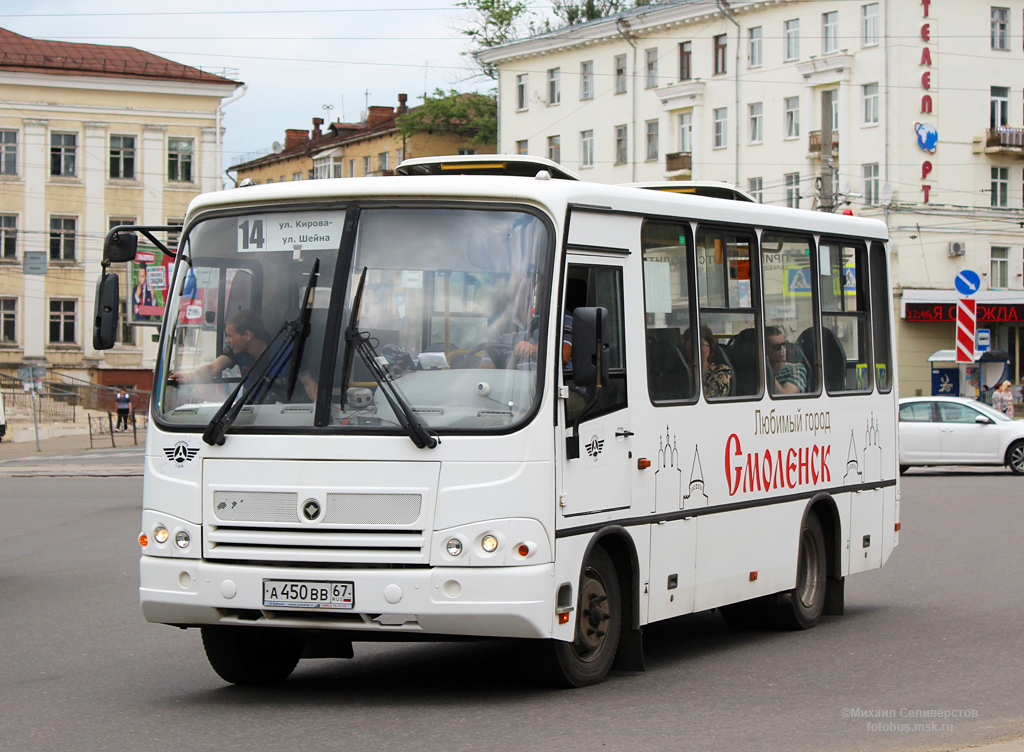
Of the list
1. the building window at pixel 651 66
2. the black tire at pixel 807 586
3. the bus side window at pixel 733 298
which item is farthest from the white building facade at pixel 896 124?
the bus side window at pixel 733 298

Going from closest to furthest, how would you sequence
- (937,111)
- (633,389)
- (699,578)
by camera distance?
(633,389) → (699,578) → (937,111)

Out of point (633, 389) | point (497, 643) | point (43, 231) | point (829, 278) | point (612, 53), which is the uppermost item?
point (612, 53)

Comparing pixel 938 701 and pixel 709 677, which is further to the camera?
pixel 709 677

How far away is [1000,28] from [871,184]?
825 centimetres

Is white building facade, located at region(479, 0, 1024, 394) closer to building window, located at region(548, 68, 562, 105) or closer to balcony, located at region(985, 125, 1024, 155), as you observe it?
balcony, located at region(985, 125, 1024, 155)

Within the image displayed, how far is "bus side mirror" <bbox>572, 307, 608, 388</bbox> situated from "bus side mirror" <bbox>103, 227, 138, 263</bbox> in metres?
2.71

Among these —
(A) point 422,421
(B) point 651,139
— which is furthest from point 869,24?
(A) point 422,421

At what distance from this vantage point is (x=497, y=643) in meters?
11.0

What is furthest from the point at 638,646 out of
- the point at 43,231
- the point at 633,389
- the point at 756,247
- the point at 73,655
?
the point at 43,231

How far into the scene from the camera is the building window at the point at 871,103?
5969 cm

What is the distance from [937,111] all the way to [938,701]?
54.2m

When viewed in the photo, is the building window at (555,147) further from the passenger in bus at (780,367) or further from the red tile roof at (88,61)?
the passenger in bus at (780,367)

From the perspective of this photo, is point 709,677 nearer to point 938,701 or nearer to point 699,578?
point 699,578

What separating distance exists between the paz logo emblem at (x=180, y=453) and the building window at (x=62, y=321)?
63491 millimetres
